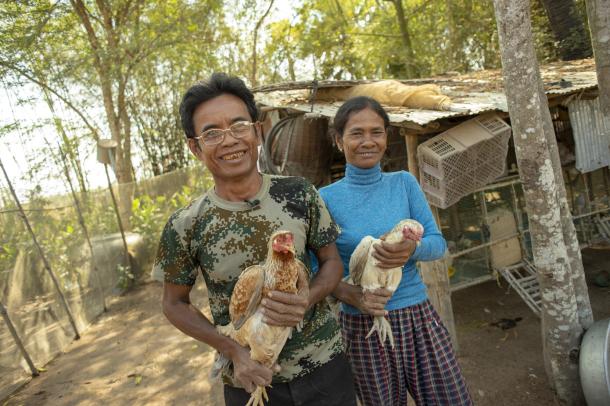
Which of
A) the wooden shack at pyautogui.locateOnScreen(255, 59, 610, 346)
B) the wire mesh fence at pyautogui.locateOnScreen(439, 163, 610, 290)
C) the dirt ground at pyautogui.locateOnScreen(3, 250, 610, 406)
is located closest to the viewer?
the dirt ground at pyautogui.locateOnScreen(3, 250, 610, 406)

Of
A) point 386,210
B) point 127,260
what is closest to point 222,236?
point 386,210

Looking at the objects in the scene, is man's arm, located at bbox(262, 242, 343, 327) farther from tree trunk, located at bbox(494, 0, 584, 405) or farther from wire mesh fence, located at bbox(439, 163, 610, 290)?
wire mesh fence, located at bbox(439, 163, 610, 290)

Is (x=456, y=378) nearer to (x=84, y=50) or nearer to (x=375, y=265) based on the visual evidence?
(x=375, y=265)

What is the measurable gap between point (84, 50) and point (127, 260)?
17.8 ft

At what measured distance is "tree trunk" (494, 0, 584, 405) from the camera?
318cm

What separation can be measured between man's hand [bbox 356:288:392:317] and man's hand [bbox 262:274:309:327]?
21.5 inches

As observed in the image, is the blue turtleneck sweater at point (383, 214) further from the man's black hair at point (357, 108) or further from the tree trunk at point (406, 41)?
the tree trunk at point (406, 41)

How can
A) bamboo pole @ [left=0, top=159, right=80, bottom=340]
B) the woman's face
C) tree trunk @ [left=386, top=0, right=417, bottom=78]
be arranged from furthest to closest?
1. tree trunk @ [left=386, top=0, right=417, bottom=78]
2. bamboo pole @ [left=0, top=159, right=80, bottom=340]
3. the woman's face

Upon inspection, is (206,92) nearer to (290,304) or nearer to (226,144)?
(226,144)

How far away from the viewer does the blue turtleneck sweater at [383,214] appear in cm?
211

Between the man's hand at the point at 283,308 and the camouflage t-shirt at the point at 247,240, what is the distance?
18cm

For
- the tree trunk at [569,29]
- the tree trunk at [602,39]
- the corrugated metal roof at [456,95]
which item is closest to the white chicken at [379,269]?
the corrugated metal roof at [456,95]

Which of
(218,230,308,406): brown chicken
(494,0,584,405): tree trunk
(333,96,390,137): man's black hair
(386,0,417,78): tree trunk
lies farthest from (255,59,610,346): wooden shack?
(386,0,417,78): tree trunk

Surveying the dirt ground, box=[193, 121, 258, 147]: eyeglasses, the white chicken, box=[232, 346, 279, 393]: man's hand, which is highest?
box=[193, 121, 258, 147]: eyeglasses
